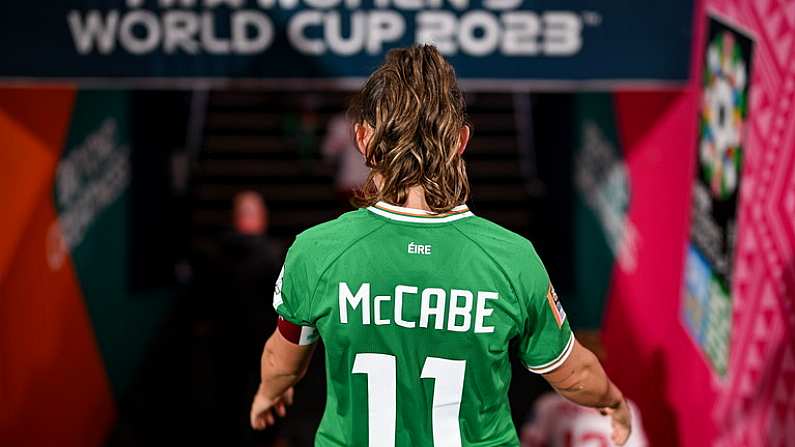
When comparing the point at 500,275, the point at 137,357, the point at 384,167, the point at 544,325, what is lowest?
the point at 137,357

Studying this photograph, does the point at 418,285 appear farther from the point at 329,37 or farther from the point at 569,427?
the point at 329,37

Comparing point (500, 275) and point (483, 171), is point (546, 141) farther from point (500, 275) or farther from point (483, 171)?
point (500, 275)

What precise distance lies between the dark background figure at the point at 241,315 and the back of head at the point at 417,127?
2.94 metres

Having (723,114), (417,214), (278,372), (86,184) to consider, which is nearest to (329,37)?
(723,114)

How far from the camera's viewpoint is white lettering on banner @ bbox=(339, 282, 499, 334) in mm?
1876

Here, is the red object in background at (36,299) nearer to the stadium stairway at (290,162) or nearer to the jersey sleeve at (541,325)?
the jersey sleeve at (541,325)

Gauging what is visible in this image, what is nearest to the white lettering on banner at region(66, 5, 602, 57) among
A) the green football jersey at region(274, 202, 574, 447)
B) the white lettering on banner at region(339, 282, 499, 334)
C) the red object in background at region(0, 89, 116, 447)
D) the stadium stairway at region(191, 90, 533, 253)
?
the red object in background at region(0, 89, 116, 447)

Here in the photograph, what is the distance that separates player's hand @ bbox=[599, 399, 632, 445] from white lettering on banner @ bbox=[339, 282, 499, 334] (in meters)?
0.57

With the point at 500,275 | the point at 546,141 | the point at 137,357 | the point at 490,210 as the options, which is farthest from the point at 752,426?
the point at 490,210

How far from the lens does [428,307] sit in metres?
1.89

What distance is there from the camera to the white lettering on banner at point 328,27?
3.42m

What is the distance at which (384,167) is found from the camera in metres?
1.86

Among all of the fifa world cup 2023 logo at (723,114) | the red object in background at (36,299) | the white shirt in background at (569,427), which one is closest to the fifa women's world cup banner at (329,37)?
the fifa world cup 2023 logo at (723,114)

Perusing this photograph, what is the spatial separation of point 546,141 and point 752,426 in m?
4.54
